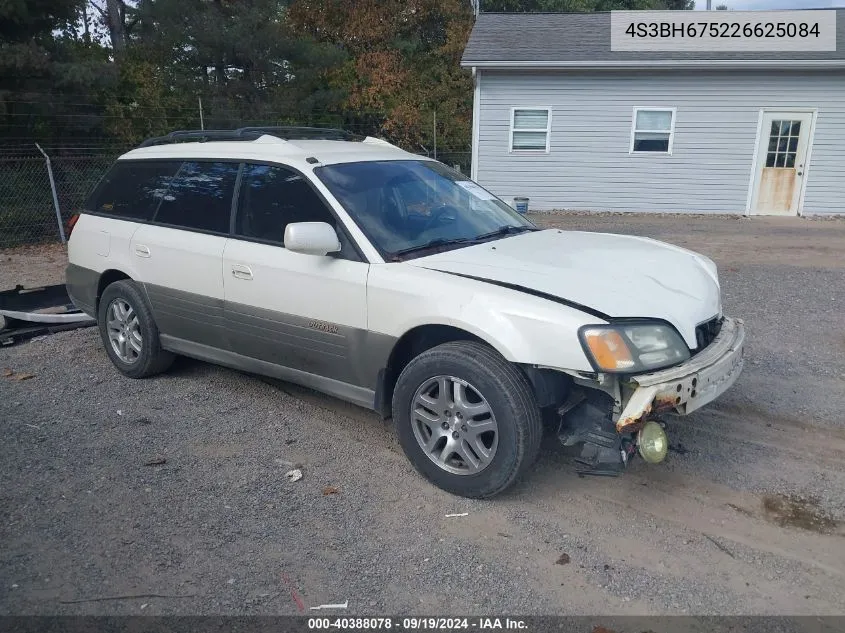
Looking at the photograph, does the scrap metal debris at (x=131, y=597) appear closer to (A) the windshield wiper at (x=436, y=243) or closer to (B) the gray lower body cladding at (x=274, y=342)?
(B) the gray lower body cladding at (x=274, y=342)

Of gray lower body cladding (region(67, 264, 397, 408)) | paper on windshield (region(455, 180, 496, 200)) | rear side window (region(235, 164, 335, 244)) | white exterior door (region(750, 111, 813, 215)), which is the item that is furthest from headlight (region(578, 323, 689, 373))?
white exterior door (region(750, 111, 813, 215))

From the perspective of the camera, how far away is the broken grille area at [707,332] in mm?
3683

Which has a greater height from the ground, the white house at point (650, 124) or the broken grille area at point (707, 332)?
the white house at point (650, 124)

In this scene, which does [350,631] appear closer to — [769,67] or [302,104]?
[769,67]

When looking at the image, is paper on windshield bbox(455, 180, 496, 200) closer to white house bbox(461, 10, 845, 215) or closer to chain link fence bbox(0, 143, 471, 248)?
chain link fence bbox(0, 143, 471, 248)

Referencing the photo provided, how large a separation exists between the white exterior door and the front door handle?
14549mm

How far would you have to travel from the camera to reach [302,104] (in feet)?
64.8

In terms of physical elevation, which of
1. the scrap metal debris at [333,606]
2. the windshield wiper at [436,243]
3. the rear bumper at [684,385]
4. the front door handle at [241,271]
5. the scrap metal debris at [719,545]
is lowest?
the scrap metal debris at [333,606]

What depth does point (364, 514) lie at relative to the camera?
3572 millimetres

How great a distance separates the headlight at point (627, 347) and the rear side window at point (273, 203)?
1.74 m

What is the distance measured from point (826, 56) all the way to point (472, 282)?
14922 millimetres

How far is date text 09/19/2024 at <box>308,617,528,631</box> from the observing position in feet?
9.05

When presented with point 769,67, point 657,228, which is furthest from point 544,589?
point 769,67

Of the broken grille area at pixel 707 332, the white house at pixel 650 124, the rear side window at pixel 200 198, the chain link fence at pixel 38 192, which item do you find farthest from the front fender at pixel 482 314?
the white house at pixel 650 124
